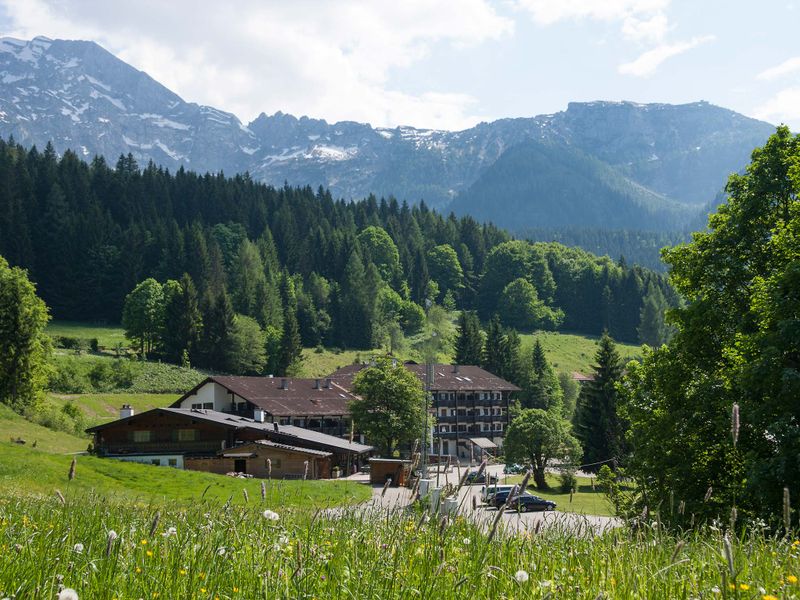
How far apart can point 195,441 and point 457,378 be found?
54141 millimetres

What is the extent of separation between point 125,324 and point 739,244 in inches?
4468

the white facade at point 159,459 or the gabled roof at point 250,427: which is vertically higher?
the gabled roof at point 250,427

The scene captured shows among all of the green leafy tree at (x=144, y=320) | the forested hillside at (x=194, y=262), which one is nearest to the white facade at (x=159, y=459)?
the forested hillside at (x=194, y=262)

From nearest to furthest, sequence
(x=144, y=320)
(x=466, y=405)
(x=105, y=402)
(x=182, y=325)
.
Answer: (x=105, y=402) → (x=466, y=405) → (x=182, y=325) → (x=144, y=320)

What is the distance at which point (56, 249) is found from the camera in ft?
509

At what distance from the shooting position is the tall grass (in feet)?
16.3

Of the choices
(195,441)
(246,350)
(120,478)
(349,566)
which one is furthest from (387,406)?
(349,566)

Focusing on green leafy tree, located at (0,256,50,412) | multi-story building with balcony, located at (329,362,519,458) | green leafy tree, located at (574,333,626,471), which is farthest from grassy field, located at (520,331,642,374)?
green leafy tree, located at (0,256,50,412)

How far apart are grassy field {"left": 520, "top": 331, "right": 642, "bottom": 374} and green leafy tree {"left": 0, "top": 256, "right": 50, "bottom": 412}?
101 metres

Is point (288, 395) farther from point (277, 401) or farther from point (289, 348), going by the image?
point (289, 348)

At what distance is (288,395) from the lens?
90.0 metres

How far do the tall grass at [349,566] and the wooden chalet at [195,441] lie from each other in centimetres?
5734

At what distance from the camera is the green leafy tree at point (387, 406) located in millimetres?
75000

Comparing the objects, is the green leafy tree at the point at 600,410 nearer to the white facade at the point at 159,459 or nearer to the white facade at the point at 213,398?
the white facade at the point at 213,398
